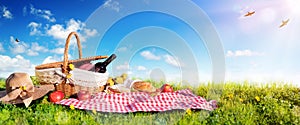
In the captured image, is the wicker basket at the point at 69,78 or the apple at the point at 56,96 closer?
the apple at the point at 56,96

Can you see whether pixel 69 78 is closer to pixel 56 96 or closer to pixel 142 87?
pixel 56 96

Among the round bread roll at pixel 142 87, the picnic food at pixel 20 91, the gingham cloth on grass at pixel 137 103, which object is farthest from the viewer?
the round bread roll at pixel 142 87

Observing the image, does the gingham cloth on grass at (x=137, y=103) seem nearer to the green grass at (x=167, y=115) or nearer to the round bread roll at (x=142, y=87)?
the green grass at (x=167, y=115)

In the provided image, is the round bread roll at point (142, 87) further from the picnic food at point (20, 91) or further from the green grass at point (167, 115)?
the picnic food at point (20, 91)

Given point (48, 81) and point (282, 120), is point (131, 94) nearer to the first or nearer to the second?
point (48, 81)

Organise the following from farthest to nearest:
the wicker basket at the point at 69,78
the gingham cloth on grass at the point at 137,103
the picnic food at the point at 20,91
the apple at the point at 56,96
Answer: the wicker basket at the point at 69,78
the apple at the point at 56,96
the picnic food at the point at 20,91
the gingham cloth on grass at the point at 137,103

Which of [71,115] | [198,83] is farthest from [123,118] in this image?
[198,83]

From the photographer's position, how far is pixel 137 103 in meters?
4.69

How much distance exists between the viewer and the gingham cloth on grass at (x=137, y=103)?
454cm

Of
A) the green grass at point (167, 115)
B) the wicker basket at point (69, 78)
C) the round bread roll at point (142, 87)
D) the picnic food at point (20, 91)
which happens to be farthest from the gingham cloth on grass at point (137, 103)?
the round bread roll at point (142, 87)

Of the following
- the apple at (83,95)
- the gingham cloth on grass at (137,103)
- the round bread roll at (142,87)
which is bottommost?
the gingham cloth on grass at (137,103)

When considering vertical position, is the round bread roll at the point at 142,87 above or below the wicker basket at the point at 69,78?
below

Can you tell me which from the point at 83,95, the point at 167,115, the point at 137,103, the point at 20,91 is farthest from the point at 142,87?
the point at 20,91

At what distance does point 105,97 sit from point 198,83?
6.80 ft
